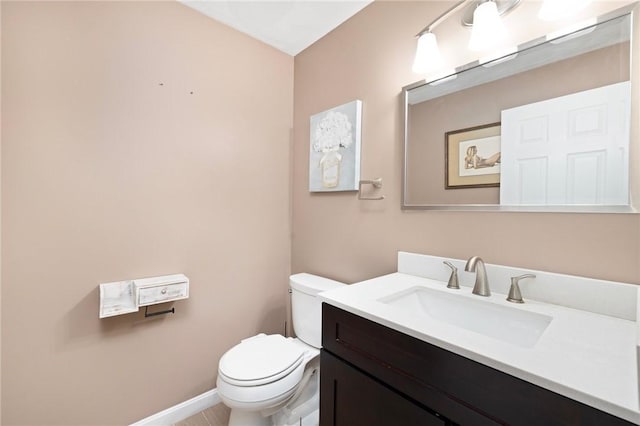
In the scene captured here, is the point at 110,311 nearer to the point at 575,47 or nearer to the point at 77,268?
the point at 77,268

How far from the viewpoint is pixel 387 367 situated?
799 mm

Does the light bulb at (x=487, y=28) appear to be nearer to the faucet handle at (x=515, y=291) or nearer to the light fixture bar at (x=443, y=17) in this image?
the light fixture bar at (x=443, y=17)

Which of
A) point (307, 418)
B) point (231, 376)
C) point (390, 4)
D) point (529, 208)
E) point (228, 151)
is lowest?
point (307, 418)

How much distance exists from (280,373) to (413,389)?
70 centimetres

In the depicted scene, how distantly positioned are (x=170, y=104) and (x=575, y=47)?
176 centimetres

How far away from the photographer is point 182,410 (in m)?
1.56

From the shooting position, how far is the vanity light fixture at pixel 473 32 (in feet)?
3.29

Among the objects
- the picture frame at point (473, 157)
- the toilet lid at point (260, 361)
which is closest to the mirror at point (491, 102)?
the picture frame at point (473, 157)

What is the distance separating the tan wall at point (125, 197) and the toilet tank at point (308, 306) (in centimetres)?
37

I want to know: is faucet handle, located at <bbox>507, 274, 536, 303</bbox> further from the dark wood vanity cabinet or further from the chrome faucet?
the dark wood vanity cabinet

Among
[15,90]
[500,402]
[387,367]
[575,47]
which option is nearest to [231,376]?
[387,367]

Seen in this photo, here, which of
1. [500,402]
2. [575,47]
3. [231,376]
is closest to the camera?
[500,402]

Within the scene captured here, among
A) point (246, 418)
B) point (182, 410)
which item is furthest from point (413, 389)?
point (182, 410)

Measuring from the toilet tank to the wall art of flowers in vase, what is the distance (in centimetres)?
56
